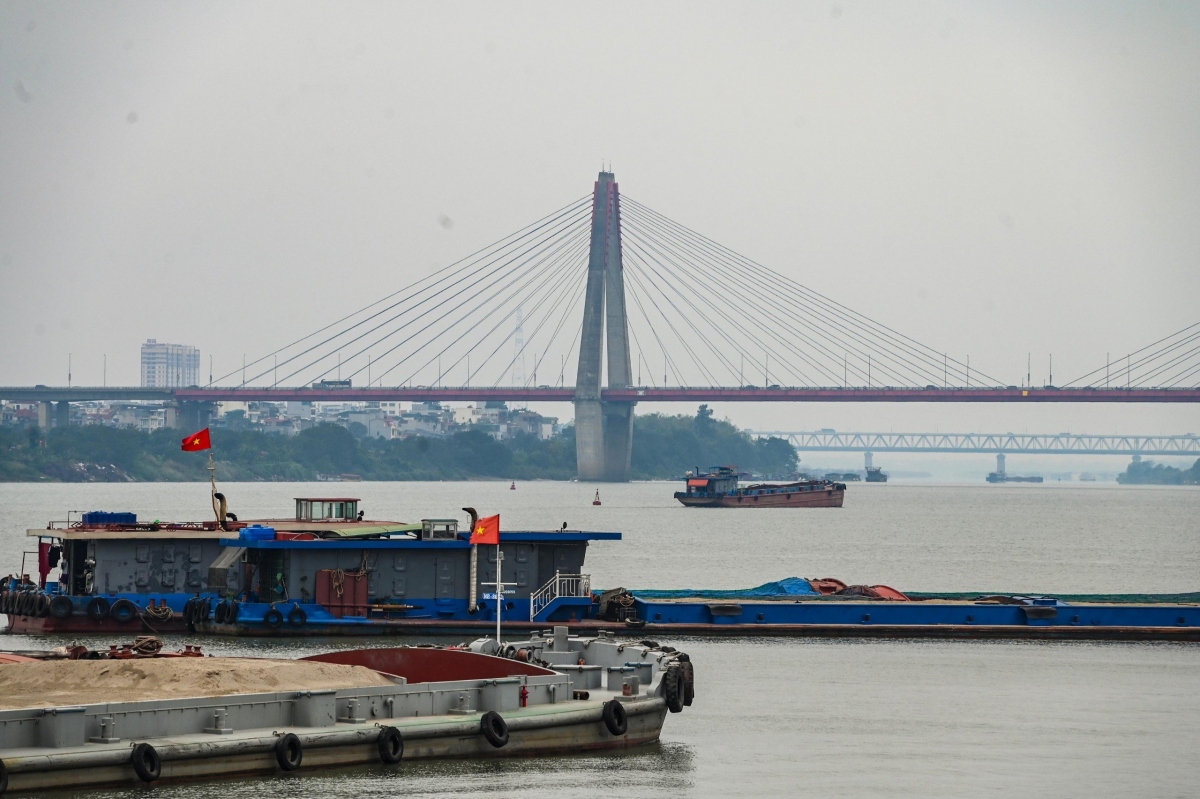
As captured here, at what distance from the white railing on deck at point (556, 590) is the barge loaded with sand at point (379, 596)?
40 millimetres

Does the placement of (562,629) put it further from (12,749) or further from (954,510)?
(954,510)

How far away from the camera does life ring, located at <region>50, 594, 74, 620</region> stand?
111 ft

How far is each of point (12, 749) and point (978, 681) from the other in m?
17.7

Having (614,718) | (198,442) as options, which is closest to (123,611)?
(198,442)

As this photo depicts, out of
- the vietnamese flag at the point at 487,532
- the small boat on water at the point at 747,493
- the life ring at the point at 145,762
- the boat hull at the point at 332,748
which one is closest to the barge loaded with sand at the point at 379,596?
the vietnamese flag at the point at 487,532

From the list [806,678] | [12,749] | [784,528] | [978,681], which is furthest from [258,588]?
[784,528]

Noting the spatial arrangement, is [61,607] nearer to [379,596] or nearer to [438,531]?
[379,596]

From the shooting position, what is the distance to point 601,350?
13162 centimetres

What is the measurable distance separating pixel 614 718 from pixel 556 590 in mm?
14616

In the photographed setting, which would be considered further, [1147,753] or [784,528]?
[784,528]

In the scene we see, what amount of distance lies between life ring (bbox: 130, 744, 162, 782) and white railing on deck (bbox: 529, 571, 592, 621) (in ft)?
57.9

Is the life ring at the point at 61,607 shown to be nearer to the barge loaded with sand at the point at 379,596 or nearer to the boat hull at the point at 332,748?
the barge loaded with sand at the point at 379,596

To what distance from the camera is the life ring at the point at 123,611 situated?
33688 mm

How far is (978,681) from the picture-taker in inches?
1158
